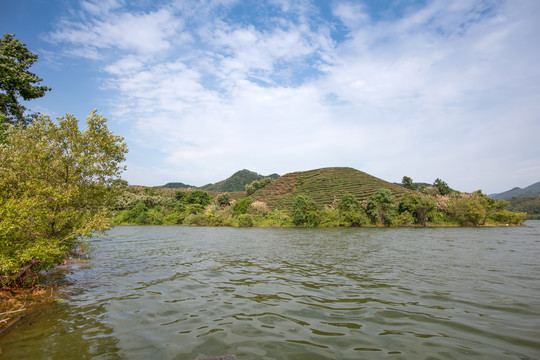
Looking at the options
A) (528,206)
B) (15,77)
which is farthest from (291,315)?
(528,206)

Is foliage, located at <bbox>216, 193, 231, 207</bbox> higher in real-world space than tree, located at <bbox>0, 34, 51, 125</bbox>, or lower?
lower

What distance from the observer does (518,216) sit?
5331cm

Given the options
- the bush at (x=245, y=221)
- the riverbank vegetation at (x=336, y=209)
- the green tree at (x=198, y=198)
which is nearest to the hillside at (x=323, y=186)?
the riverbank vegetation at (x=336, y=209)

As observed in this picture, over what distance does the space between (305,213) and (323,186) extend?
34.3 metres

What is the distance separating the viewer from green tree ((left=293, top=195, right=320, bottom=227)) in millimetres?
54775

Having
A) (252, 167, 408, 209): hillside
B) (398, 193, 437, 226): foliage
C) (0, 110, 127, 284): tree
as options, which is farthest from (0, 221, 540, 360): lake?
(252, 167, 408, 209): hillside

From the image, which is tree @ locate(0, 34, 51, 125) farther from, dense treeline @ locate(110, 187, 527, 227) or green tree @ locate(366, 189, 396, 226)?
green tree @ locate(366, 189, 396, 226)

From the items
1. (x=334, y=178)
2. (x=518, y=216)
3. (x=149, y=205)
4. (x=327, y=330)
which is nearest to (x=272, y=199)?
(x=334, y=178)

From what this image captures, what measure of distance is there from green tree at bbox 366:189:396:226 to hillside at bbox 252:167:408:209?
14058 mm

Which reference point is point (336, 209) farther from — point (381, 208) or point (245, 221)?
point (245, 221)

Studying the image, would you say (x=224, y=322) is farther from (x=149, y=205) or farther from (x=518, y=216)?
(x=149, y=205)

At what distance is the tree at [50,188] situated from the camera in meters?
7.87

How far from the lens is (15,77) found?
1905 centimetres

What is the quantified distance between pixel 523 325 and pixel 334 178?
3478 inches
